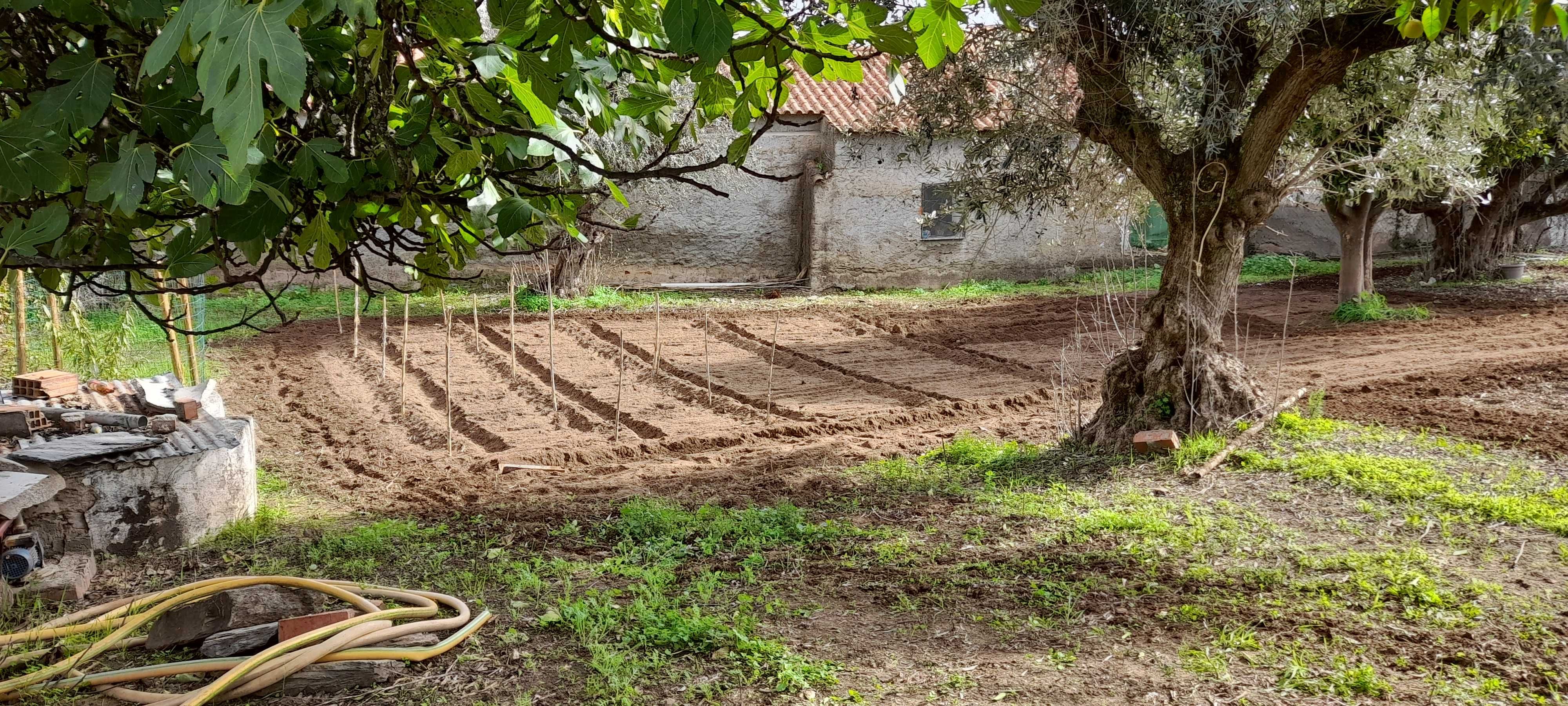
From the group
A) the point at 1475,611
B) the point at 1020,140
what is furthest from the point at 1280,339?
the point at 1475,611

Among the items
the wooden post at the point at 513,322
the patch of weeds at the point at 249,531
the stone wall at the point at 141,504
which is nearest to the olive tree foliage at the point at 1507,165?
the wooden post at the point at 513,322

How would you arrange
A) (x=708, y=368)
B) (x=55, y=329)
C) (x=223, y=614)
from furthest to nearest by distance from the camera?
(x=708, y=368) < (x=55, y=329) < (x=223, y=614)

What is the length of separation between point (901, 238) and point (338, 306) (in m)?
9.14

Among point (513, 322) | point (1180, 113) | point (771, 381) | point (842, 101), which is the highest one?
point (842, 101)

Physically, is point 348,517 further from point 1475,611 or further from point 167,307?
point 1475,611

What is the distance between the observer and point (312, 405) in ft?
31.0

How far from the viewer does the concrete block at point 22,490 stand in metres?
4.14

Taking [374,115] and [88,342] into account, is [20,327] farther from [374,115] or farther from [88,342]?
[374,115]

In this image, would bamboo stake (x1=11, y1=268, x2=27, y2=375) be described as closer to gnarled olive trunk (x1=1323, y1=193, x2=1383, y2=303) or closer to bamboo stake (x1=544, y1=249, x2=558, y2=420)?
bamboo stake (x1=544, y1=249, x2=558, y2=420)

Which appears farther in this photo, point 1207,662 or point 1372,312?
point 1372,312

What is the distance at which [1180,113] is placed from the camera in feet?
21.4

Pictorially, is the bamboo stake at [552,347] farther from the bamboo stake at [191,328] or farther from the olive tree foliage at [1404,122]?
the olive tree foliage at [1404,122]

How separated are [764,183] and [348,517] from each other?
1202 cm

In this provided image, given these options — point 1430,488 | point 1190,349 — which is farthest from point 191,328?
point 1430,488
